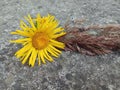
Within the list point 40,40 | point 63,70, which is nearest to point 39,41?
point 40,40

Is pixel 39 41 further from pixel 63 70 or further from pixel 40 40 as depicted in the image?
pixel 63 70

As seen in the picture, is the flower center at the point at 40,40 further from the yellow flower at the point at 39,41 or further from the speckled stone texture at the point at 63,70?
the speckled stone texture at the point at 63,70

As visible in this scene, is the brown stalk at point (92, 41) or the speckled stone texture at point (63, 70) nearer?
the speckled stone texture at point (63, 70)

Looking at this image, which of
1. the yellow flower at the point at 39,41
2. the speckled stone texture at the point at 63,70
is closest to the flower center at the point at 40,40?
the yellow flower at the point at 39,41

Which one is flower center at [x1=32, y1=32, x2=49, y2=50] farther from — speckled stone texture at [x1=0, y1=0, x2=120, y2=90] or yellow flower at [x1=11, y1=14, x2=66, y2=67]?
speckled stone texture at [x1=0, y1=0, x2=120, y2=90]

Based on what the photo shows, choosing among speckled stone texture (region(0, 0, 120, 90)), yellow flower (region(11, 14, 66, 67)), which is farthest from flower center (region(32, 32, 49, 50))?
speckled stone texture (region(0, 0, 120, 90))

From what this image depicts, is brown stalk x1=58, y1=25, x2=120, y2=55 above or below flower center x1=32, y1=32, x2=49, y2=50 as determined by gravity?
below

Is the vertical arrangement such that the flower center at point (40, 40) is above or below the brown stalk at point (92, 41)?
above

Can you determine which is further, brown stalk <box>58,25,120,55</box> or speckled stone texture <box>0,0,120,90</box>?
brown stalk <box>58,25,120,55</box>
